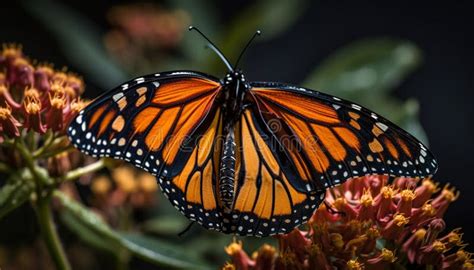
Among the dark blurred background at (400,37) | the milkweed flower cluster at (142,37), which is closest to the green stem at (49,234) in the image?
the milkweed flower cluster at (142,37)

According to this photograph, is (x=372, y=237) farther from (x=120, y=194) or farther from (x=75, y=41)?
(x=75, y=41)

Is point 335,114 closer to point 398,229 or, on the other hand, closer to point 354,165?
point 354,165

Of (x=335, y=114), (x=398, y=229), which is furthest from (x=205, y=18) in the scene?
(x=398, y=229)

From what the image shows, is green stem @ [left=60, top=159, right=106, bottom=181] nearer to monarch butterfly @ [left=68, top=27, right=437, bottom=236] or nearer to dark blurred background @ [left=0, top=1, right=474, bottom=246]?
monarch butterfly @ [left=68, top=27, right=437, bottom=236]

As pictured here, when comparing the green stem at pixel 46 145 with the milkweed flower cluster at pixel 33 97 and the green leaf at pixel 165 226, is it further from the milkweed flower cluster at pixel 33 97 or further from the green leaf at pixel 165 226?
the green leaf at pixel 165 226

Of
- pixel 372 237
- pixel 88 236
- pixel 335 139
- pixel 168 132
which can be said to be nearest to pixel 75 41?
pixel 88 236
